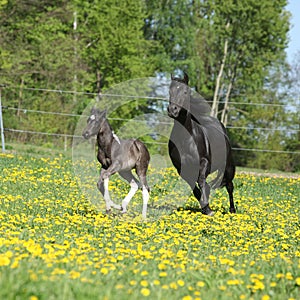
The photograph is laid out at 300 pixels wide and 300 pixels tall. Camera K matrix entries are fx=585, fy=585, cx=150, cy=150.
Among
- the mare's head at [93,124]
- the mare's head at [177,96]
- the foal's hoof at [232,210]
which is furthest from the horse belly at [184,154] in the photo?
the foal's hoof at [232,210]

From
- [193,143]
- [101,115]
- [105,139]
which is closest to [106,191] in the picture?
[105,139]

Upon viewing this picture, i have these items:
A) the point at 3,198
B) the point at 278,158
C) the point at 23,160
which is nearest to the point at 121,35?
the point at 278,158

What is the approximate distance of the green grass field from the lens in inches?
193

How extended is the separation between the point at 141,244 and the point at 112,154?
3362 mm

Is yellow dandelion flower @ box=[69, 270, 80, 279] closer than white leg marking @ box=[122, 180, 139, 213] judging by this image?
Yes

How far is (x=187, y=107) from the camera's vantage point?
11.0 metres

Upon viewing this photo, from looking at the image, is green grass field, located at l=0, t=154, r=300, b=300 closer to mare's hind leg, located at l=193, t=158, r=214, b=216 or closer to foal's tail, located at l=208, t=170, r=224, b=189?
mare's hind leg, located at l=193, t=158, r=214, b=216

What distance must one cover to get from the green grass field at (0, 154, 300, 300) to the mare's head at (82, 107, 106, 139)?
144 centimetres

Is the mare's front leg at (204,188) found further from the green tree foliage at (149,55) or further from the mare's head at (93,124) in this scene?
the green tree foliage at (149,55)

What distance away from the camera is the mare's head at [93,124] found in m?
10.4

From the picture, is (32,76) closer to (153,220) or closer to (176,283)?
(153,220)

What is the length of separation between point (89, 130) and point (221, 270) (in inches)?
196

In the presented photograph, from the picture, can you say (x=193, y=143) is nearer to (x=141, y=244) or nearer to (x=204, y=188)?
(x=204, y=188)

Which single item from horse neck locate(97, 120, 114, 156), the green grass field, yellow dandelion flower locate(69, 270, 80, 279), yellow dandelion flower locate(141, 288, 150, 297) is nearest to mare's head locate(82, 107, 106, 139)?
horse neck locate(97, 120, 114, 156)
